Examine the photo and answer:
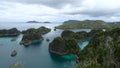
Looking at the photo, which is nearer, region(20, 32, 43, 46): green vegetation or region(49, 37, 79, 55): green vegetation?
region(49, 37, 79, 55): green vegetation

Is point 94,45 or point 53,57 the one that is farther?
point 53,57

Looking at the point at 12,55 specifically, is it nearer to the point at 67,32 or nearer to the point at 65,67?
the point at 65,67

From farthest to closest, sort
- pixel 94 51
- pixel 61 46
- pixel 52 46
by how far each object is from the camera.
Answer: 1. pixel 52 46
2. pixel 61 46
3. pixel 94 51

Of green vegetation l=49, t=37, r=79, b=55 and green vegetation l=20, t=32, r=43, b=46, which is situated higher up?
green vegetation l=49, t=37, r=79, b=55

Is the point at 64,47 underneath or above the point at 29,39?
above

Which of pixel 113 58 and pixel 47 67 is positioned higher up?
pixel 113 58

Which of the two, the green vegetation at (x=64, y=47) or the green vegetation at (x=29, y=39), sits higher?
the green vegetation at (x=64, y=47)

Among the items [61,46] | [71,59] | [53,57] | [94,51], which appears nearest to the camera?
[94,51]

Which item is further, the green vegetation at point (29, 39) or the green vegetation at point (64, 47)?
the green vegetation at point (29, 39)

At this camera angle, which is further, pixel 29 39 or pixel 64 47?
pixel 29 39

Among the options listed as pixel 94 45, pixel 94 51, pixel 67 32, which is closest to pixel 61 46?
pixel 94 45
